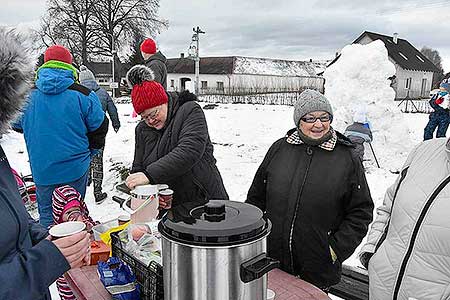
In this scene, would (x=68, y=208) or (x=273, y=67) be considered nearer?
(x=68, y=208)

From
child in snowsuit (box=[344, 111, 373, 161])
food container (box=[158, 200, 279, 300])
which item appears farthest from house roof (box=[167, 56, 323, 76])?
food container (box=[158, 200, 279, 300])

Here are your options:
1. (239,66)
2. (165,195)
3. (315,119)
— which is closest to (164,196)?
(165,195)

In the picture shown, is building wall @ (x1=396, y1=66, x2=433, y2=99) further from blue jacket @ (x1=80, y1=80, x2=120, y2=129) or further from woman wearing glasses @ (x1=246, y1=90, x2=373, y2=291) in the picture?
woman wearing glasses @ (x1=246, y1=90, x2=373, y2=291)

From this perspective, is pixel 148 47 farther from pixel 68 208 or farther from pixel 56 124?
pixel 68 208

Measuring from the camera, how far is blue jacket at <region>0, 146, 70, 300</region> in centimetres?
113

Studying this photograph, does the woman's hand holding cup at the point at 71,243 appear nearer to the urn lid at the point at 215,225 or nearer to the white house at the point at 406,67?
the urn lid at the point at 215,225

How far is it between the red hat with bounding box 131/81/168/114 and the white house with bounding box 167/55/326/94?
3428 centimetres

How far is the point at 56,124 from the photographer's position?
3.06m

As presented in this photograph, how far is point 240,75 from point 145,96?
37.6 metres

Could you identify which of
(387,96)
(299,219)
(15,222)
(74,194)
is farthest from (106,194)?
(387,96)

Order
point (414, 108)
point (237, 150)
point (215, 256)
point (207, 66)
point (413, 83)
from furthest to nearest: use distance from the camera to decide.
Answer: point (207, 66), point (413, 83), point (414, 108), point (237, 150), point (215, 256)

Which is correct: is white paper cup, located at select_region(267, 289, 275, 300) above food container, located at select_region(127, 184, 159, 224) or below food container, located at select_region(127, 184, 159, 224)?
below

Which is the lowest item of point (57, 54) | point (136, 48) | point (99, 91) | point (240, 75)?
point (99, 91)

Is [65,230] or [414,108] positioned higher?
[65,230]
